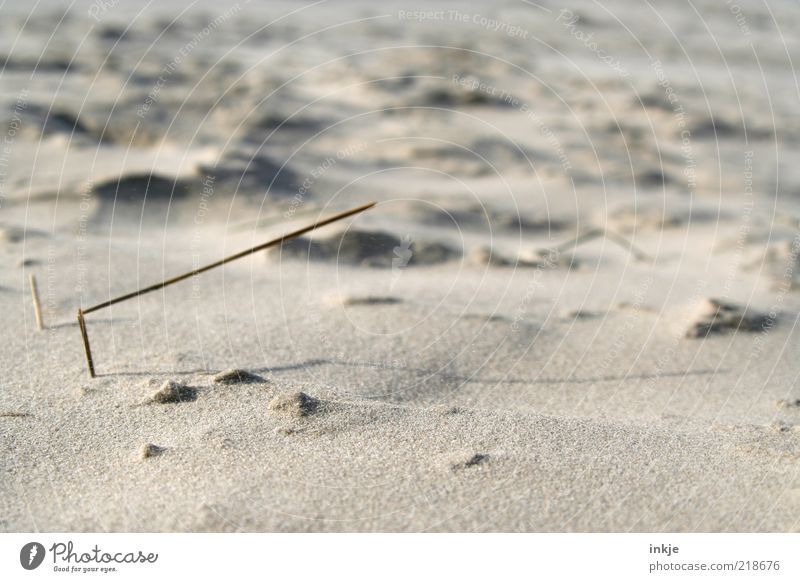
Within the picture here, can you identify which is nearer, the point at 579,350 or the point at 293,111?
the point at 579,350

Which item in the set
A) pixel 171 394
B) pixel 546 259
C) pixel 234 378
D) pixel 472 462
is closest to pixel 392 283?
pixel 546 259

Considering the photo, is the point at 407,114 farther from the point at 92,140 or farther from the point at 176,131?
the point at 92,140

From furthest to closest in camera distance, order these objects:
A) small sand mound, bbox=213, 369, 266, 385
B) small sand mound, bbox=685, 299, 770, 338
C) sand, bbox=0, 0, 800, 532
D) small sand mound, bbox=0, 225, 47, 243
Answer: small sand mound, bbox=0, 225, 47, 243 < small sand mound, bbox=685, 299, 770, 338 < small sand mound, bbox=213, 369, 266, 385 < sand, bbox=0, 0, 800, 532

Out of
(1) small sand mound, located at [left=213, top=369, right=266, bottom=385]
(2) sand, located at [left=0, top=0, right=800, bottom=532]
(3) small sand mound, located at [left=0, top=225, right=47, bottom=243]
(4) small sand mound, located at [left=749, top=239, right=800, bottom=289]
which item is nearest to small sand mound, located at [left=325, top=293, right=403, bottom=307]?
(2) sand, located at [left=0, top=0, right=800, bottom=532]

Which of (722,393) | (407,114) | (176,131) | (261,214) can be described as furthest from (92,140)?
(722,393)

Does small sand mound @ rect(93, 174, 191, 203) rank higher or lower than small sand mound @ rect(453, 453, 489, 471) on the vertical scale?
higher
